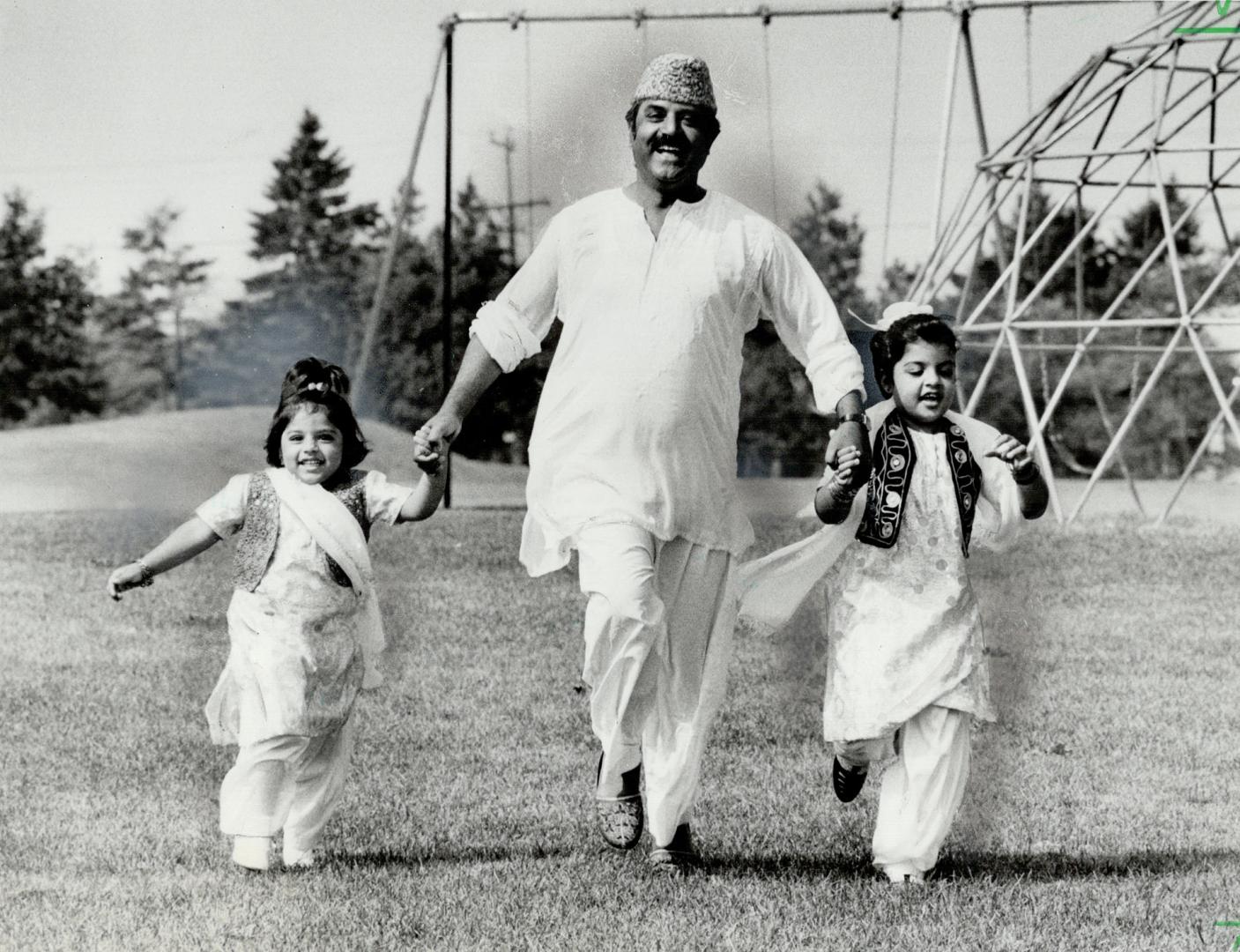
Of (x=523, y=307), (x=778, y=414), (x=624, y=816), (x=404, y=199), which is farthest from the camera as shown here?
(x=778, y=414)

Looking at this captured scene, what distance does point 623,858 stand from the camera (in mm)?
5543

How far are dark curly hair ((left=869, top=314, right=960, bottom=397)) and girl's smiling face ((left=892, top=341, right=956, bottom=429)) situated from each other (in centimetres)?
2

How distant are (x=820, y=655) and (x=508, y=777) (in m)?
3.74

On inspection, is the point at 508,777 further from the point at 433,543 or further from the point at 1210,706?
the point at 433,543

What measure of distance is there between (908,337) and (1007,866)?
5.03ft

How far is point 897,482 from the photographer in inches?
214

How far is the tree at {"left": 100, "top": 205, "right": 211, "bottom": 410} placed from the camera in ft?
174

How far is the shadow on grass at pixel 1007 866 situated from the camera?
17.8 ft

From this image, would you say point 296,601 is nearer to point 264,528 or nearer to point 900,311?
point 264,528

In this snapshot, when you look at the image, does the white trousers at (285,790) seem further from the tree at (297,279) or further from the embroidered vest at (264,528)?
the tree at (297,279)

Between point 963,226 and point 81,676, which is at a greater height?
point 963,226

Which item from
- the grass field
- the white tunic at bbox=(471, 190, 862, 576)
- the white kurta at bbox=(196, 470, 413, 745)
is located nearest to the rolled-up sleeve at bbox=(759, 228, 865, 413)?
the white tunic at bbox=(471, 190, 862, 576)

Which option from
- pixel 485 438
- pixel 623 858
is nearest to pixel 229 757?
pixel 623 858

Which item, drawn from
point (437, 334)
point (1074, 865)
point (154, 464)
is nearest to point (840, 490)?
point (1074, 865)
